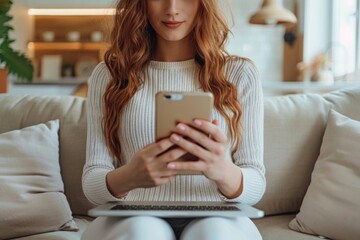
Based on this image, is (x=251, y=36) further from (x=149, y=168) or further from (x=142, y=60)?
(x=149, y=168)

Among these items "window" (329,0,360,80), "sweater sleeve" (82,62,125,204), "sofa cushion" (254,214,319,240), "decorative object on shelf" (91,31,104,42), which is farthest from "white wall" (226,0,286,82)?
"sweater sleeve" (82,62,125,204)

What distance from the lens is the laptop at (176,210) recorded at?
102 cm

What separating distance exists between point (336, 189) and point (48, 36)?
5161 millimetres

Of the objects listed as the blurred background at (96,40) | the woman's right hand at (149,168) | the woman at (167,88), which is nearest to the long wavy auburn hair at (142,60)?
the woman at (167,88)

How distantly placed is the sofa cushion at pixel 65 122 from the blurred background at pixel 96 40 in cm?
382

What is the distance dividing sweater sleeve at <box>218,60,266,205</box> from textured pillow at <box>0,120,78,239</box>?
51 centimetres

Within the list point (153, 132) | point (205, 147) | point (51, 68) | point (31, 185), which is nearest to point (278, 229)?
point (153, 132)

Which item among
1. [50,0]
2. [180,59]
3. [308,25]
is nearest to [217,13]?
[180,59]

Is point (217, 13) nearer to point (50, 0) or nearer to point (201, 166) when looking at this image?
point (201, 166)

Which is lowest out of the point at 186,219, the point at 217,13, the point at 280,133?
the point at 186,219

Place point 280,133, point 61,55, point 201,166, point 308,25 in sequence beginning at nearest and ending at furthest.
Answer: point 201,166
point 280,133
point 308,25
point 61,55

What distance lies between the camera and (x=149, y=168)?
41.9 inches

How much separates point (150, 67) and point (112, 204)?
420 millimetres

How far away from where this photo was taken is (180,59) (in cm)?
142
